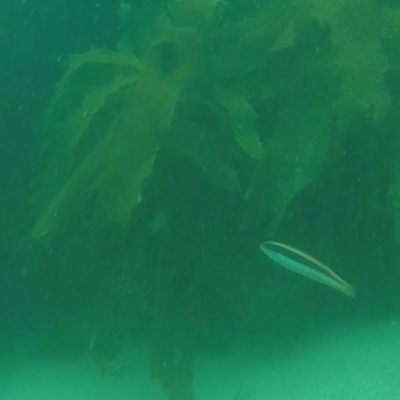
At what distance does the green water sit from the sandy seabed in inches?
2.9

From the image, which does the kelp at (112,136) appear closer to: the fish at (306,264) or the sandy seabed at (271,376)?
the sandy seabed at (271,376)

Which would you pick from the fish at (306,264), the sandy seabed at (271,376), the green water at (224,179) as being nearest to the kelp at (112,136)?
the green water at (224,179)

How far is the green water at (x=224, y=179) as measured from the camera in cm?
511

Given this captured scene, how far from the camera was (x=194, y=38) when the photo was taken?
5.55 metres

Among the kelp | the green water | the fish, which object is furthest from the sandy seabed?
the kelp

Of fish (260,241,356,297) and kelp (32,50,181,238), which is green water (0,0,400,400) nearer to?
kelp (32,50,181,238)

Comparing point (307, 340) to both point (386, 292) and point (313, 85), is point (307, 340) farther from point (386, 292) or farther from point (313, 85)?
point (313, 85)

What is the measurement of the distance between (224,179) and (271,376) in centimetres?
144

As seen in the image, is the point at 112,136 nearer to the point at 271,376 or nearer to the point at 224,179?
the point at 224,179

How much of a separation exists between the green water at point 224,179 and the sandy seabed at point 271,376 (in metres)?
0.07

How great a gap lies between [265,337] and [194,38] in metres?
2.33

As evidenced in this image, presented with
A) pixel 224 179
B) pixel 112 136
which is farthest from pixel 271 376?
pixel 112 136

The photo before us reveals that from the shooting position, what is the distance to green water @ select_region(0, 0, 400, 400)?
5.11m

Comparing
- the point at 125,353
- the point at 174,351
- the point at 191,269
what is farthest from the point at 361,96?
the point at 125,353
